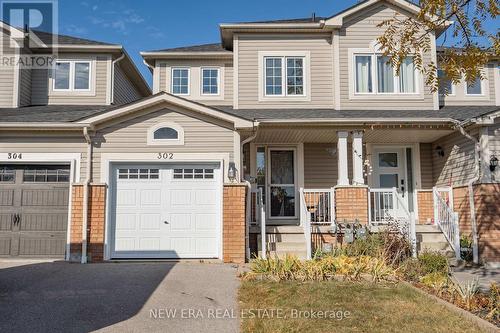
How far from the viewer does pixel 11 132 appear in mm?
10148

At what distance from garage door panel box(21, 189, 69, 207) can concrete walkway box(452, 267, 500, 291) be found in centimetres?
868

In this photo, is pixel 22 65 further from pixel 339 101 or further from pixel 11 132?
pixel 339 101

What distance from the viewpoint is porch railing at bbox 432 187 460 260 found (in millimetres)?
9797

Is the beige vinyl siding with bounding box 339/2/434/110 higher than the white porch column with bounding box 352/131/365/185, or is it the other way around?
the beige vinyl siding with bounding box 339/2/434/110

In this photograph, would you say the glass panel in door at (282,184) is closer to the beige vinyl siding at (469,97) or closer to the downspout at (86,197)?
the downspout at (86,197)

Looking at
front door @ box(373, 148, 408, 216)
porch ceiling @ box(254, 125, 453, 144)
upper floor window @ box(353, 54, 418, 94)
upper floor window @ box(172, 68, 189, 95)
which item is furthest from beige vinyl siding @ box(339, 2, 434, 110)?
upper floor window @ box(172, 68, 189, 95)

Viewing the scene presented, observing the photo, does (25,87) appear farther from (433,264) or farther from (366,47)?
(433,264)

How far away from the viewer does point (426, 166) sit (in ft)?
41.1

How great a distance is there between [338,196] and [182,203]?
3822 millimetres

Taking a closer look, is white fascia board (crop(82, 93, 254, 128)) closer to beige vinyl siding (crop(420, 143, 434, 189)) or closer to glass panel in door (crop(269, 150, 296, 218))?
glass panel in door (crop(269, 150, 296, 218))

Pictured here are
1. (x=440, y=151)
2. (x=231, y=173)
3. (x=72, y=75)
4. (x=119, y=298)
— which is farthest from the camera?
(x=72, y=75)

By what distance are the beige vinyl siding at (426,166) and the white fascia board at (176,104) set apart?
5.69m

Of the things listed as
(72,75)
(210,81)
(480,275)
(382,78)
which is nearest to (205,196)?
(210,81)

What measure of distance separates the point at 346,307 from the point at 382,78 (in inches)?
327
